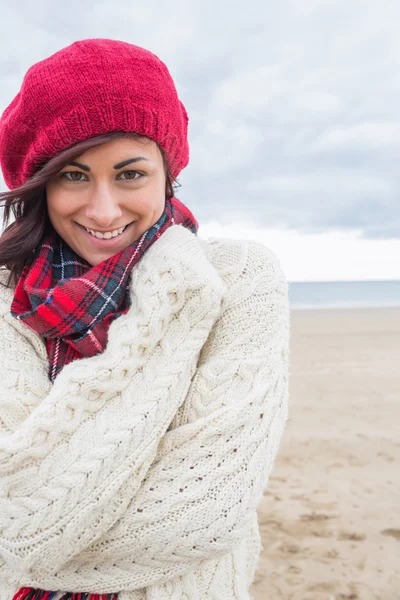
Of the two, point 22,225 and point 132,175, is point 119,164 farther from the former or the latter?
point 22,225

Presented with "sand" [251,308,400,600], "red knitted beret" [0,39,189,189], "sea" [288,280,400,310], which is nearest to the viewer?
"red knitted beret" [0,39,189,189]

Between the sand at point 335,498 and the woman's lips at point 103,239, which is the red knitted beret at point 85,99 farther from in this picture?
the sand at point 335,498

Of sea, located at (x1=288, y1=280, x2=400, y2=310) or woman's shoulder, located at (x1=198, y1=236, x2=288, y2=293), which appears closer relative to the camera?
woman's shoulder, located at (x1=198, y1=236, x2=288, y2=293)

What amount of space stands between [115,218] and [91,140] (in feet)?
0.74

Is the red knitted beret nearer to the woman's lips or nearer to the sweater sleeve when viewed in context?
the woman's lips

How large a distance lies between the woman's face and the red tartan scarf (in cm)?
7

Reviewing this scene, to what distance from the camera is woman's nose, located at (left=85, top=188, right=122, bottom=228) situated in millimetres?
1433

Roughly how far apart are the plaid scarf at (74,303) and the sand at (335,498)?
2.14 metres

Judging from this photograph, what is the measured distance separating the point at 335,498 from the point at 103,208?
10.5ft

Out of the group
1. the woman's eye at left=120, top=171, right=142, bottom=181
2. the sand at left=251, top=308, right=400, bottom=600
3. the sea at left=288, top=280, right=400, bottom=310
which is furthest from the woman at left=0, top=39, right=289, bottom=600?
the sea at left=288, top=280, right=400, bottom=310

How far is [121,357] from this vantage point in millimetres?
1258

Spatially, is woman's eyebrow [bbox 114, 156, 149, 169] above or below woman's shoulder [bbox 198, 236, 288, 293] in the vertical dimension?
above

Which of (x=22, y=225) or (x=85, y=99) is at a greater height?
(x=85, y=99)

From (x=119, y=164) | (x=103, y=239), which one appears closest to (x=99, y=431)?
(x=103, y=239)
